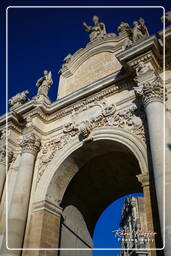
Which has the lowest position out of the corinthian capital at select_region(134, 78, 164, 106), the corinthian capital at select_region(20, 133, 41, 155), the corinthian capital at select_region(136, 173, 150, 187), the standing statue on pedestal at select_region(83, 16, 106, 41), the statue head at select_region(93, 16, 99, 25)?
the corinthian capital at select_region(136, 173, 150, 187)

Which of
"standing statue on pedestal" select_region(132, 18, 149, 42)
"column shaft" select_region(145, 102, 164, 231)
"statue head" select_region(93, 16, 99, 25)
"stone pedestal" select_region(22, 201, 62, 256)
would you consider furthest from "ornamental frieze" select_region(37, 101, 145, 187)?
"statue head" select_region(93, 16, 99, 25)

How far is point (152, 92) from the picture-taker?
6578 millimetres

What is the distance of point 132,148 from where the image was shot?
686 centimetres

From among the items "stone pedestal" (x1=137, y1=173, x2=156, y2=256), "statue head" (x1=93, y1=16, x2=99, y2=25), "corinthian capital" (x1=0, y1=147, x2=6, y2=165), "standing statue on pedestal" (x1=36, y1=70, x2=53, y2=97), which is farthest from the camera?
"statue head" (x1=93, y1=16, x2=99, y2=25)

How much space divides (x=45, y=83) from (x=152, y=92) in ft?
19.5

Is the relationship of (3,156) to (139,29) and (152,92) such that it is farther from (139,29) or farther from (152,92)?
(139,29)

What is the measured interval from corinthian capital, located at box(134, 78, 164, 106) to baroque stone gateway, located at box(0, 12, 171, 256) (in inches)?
1.0

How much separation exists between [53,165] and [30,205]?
1.40 m

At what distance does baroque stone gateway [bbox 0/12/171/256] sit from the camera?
19.8ft

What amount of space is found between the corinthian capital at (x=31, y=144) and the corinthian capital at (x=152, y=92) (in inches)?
155

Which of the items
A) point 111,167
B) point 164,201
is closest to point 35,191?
point 111,167

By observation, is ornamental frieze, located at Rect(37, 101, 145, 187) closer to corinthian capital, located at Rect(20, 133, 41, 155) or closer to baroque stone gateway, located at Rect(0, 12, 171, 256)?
baroque stone gateway, located at Rect(0, 12, 171, 256)

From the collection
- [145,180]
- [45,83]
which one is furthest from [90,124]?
[45,83]

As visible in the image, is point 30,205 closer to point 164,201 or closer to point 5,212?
point 5,212
